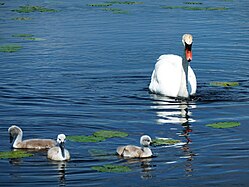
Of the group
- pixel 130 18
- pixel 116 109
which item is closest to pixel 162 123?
pixel 116 109

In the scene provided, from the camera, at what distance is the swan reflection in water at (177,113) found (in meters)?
15.9

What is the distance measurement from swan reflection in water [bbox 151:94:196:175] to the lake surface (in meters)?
0.03

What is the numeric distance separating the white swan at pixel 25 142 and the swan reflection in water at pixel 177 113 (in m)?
2.27

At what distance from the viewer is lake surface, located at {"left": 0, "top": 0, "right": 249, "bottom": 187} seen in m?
14.1

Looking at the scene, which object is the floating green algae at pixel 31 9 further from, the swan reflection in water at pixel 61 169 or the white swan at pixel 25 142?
the swan reflection in water at pixel 61 169

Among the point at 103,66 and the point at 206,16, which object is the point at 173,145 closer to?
the point at 103,66

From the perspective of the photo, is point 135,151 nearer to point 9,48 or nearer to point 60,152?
point 60,152

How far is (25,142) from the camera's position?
15148mm

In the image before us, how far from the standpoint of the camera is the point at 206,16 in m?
31.5

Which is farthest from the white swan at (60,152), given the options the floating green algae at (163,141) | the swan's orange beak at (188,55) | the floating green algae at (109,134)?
the swan's orange beak at (188,55)

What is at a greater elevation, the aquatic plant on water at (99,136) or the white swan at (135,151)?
the aquatic plant on water at (99,136)

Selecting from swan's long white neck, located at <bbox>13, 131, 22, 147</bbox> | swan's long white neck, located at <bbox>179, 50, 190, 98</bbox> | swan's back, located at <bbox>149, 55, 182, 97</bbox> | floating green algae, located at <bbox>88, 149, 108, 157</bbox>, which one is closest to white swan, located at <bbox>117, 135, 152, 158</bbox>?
floating green algae, located at <bbox>88, 149, 108, 157</bbox>

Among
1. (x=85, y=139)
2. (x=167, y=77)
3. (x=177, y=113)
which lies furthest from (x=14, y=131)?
(x=167, y=77)

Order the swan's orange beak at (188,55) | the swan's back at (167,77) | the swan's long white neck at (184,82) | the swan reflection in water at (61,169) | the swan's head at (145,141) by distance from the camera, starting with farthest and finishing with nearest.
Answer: the swan's back at (167,77) < the swan's long white neck at (184,82) < the swan's orange beak at (188,55) < the swan's head at (145,141) < the swan reflection in water at (61,169)
